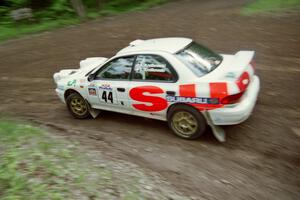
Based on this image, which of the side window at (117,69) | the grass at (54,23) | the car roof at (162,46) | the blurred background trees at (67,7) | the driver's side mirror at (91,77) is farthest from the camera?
the blurred background trees at (67,7)

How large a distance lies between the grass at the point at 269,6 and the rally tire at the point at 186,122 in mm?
9835

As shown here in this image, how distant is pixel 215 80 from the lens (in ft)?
19.2

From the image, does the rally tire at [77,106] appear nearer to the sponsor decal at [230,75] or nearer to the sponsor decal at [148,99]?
Result: the sponsor decal at [148,99]

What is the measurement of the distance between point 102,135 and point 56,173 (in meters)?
1.99

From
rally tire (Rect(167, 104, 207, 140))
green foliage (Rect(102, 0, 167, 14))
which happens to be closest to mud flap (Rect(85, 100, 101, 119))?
rally tire (Rect(167, 104, 207, 140))

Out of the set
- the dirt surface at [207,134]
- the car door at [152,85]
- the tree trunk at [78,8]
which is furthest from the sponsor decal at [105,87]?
the tree trunk at [78,8]

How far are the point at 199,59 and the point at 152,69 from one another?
829 mm

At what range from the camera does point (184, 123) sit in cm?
630

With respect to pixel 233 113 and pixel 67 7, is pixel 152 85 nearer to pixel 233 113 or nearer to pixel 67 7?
pixel 233 113

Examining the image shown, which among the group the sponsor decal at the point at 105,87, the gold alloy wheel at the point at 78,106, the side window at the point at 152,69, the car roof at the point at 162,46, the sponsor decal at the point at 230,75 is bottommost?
the gold alloy wheel at the point at 78,106

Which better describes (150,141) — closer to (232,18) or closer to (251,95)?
(251,95)

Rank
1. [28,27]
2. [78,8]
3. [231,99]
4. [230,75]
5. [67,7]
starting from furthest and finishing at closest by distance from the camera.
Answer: [67,7] < [78,8] < [28,27] < [230,75] < [231,99]

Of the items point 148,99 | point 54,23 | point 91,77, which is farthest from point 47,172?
point 54,23

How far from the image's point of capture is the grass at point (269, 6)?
1482cm
